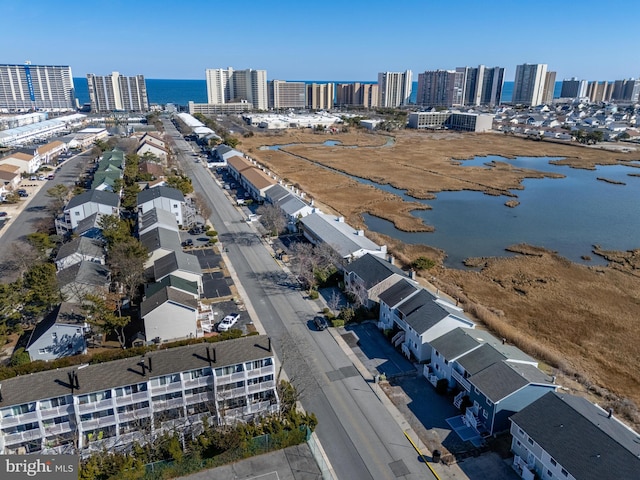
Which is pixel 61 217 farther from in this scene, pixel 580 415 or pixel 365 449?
pixel 580 415

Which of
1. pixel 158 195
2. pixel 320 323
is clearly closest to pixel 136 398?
pixel 320 323

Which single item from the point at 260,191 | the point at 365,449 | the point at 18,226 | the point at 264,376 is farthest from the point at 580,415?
the point at 18,226

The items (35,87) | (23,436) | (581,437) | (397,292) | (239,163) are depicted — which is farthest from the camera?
(35,87)

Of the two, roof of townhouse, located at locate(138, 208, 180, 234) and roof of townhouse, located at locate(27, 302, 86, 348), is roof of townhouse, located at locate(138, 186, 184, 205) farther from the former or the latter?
roof of townhouse, located at locate(27, 302, 86, 348)

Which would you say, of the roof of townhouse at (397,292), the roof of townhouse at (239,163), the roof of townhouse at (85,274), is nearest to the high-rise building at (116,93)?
the roof of townhouse at (239,163)

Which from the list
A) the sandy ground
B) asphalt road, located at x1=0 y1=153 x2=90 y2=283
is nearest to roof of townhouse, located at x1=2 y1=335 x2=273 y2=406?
the sandy ground

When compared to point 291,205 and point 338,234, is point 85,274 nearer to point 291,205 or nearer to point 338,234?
point 338,234
